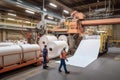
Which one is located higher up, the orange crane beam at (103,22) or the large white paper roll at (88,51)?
the orange crane beam at (103,22)

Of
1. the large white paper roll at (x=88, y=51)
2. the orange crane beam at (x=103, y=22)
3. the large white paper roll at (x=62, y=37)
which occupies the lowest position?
the large white paper roll at (x=88, y=51)

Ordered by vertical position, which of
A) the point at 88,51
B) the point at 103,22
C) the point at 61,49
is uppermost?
the point at 103,22

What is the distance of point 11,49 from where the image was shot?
5824 millimetres

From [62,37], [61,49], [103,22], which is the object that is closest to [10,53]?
[61,49]

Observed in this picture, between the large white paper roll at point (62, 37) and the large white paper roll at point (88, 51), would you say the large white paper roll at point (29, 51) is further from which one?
the large white paper roll at point (62, 37)

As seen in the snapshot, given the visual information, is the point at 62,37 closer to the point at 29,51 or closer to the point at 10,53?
the point at 29,51

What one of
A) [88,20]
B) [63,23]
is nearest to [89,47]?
[88,20]

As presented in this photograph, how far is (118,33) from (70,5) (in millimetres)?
10316

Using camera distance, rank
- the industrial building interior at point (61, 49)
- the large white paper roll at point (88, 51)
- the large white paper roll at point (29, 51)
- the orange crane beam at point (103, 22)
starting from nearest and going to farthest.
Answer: the industrial building interior at point (61, 49) < the large white paper roll at point (29, 51) < the large white paper roll at point (88, 51) < the orange crane beam at point (103, 22)

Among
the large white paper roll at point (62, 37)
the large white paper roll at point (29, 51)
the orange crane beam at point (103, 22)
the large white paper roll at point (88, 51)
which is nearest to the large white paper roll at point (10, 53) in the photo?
the large white paper roll at point (29, 51)

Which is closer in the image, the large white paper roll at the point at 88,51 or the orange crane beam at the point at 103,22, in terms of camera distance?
the large white paper roll at the point at 88,51

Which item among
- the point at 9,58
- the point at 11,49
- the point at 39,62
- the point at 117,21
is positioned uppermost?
the point at 117,21

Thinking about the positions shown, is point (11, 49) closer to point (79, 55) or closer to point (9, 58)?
point (9, 58)

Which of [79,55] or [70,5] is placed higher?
[70,5]
